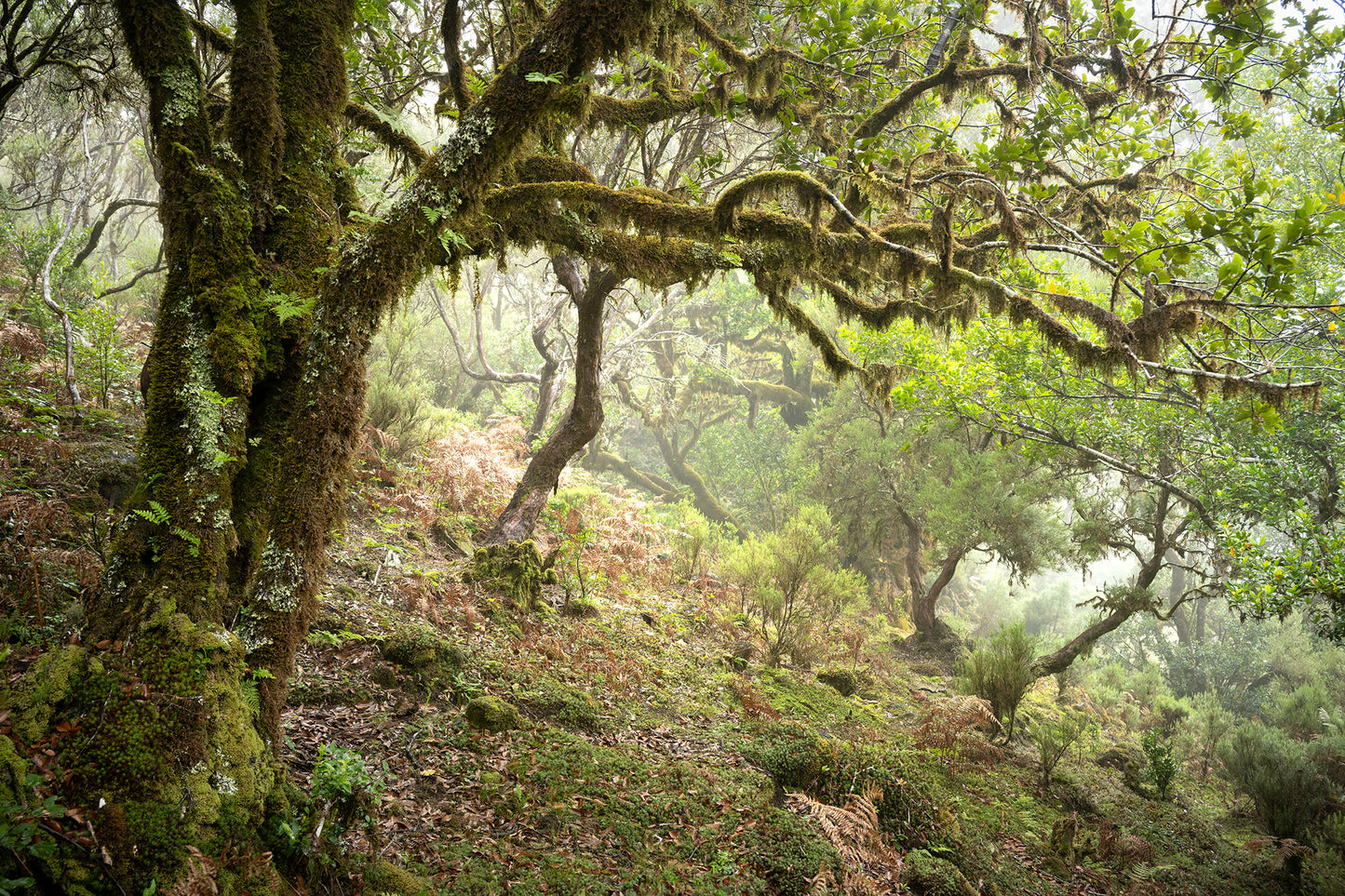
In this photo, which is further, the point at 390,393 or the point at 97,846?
the point at 390,393

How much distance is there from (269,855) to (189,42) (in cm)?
379

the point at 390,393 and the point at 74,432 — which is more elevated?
the point at 390,393

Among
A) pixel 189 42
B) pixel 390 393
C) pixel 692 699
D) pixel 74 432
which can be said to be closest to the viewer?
pixel 189 42

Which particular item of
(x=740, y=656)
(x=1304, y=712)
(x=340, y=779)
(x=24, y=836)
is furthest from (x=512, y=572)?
(x=1304, y=712)

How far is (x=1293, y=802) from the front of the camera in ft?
22.9

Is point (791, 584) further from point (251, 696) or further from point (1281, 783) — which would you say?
point (251, 696)

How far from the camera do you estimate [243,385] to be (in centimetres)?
295

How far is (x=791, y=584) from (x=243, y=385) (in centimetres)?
748

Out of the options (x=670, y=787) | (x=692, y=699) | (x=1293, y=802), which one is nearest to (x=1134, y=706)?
(x=1293, y=802)

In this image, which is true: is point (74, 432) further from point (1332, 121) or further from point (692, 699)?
point (1332, 121)

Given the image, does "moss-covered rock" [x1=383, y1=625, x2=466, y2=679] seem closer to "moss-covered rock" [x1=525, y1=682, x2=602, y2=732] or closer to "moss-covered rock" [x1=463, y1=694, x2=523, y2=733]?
"moss-covered rock" [x1=463, y1=694, x2=523, y2=733]

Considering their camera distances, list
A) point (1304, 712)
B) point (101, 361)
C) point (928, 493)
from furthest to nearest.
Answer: point (928, 493) → point (1304, 712) → point (101, 361)

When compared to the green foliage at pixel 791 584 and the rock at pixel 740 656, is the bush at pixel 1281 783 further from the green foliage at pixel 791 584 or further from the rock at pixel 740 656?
A: the rock at pixel 740 656

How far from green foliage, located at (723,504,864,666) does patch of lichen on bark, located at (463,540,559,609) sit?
3559 millimetres
